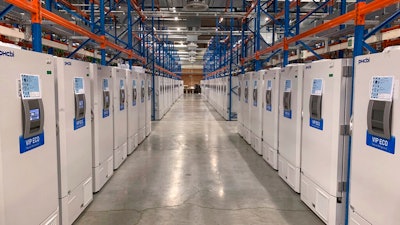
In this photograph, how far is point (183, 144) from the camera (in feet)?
28.7

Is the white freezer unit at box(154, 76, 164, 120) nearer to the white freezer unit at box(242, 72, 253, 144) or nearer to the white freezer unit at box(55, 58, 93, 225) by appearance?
the white freezer unit at box(242, 72, 253, 144)

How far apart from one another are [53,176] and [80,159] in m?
0.85

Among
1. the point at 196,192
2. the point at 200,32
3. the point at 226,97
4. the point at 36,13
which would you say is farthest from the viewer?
the point at 226,97

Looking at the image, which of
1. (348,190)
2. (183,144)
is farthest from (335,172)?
(183,144)

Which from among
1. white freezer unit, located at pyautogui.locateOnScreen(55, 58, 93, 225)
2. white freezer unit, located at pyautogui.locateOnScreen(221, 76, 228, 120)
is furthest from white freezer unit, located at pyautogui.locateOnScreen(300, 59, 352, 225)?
white freezer unit, located at pyautogui.locateOnScreen(221, 76, 228, 120)

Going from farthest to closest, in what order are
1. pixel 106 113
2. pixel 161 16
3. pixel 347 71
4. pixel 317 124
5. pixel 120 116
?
1. pixel 161 16
2. pixel 120 116
3. pixel 106 113
4. pixel 317 124
5. pixel 347 71

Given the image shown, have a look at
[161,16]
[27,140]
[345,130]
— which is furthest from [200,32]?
[27,140]

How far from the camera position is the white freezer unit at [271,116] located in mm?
6016

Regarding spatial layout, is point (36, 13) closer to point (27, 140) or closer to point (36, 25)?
point (36, 25)

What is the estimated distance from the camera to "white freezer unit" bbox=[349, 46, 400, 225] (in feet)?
8.43

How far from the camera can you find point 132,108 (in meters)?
7.64

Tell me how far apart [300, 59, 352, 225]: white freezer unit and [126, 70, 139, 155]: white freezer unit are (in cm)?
423

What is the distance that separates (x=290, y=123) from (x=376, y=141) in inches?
Answer: 93.0

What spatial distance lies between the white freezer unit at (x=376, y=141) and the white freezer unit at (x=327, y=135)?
0.31 m
